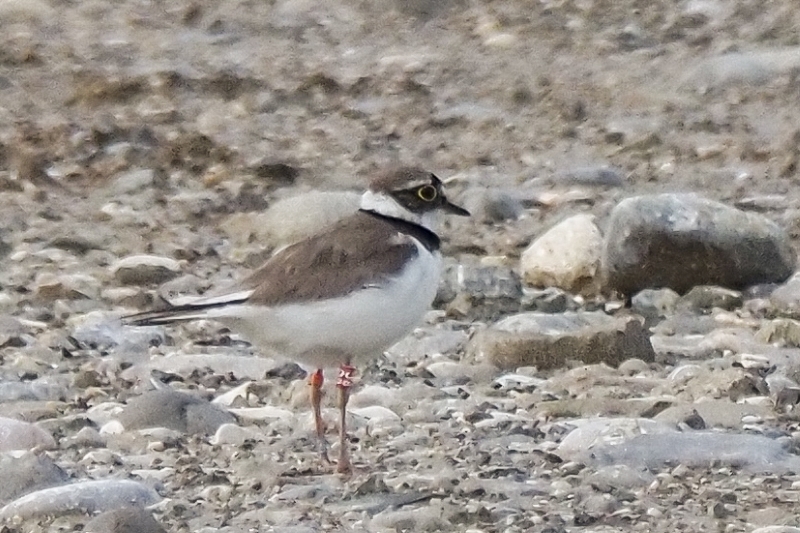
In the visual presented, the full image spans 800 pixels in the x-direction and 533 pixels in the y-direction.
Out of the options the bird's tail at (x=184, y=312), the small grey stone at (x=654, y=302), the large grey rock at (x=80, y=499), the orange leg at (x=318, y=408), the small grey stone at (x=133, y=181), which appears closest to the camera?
the large grey rock at (x=80, y=499)

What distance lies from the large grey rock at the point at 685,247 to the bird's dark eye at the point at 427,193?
1.62 metres

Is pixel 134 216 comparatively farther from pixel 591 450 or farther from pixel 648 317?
pixel 591 450

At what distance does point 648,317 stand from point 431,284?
1.93 m

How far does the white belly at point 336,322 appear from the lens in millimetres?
4230

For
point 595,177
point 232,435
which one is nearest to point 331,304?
point 232,435

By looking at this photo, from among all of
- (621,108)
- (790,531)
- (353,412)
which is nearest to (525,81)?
(621,108)

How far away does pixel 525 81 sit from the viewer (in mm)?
10094

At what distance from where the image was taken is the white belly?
4230mm

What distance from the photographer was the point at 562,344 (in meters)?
5.35

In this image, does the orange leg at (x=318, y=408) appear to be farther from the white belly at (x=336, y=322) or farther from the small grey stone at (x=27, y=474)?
the small grey stone at (x=27, y=474)

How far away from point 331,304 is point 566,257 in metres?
2.48

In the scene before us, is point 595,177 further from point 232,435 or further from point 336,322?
point 336,322

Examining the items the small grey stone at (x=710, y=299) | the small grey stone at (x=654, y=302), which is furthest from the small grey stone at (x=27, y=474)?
the small grey stone at (x=710, y=299)

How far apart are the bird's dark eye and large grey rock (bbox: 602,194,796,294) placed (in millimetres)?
1618
